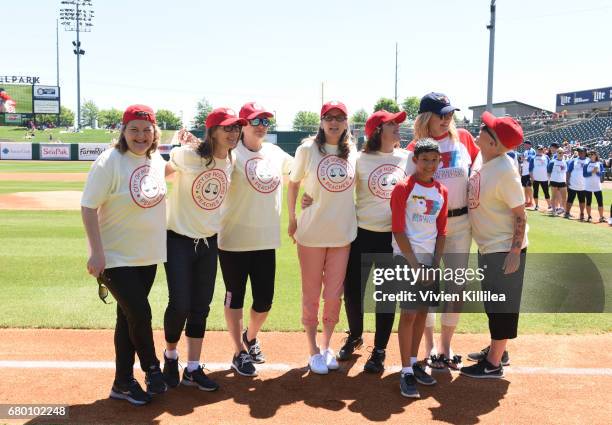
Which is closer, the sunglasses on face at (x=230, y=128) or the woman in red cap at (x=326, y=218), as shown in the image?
the sunglasses on face at (x=230, y=128)

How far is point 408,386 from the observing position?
400 cm

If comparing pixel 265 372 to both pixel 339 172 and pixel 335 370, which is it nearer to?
pixel 335 370

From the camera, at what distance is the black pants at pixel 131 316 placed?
3.65 metres

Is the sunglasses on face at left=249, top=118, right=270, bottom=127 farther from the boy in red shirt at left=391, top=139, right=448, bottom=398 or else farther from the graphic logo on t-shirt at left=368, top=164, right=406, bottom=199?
the boy in red shirt at left=391, top=139, right=448, bottom=398

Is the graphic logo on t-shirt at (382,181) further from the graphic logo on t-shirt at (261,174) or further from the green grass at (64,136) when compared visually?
the green grass at (64,136)

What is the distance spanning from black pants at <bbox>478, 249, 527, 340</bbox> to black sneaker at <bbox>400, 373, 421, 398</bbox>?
2.65 feet

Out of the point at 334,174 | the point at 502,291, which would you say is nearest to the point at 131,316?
the point at 334,174

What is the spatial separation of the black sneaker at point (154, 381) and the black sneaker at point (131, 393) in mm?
55

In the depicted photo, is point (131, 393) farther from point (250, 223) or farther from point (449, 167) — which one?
point (449, 167)

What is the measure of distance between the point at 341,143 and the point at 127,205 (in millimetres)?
1750

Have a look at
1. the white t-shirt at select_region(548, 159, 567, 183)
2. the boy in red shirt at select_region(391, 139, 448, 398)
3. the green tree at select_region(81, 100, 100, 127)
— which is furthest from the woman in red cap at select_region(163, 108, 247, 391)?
the green tree at select_region(81, 100, 100, 127)

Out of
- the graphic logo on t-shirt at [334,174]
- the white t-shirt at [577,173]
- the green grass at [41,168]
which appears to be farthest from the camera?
the green grass at [41,168]

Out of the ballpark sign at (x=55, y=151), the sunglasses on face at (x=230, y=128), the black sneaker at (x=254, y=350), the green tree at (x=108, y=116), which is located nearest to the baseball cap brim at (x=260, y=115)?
the sunglasses on face at (x=230, y=128)

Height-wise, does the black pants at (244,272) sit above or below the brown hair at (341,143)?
below
